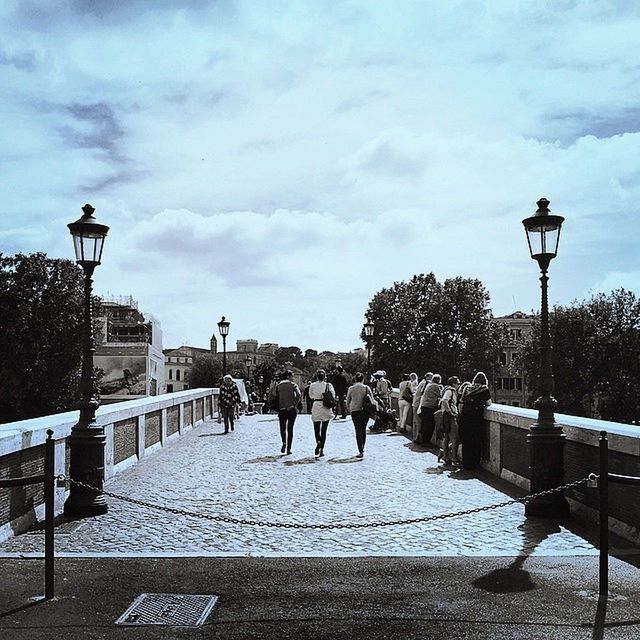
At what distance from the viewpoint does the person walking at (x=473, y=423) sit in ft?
47.1

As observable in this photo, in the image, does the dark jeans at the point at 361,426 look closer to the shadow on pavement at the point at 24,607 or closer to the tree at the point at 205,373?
the shadow on pavement at the point at 24,607

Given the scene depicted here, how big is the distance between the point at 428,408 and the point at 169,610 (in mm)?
13441

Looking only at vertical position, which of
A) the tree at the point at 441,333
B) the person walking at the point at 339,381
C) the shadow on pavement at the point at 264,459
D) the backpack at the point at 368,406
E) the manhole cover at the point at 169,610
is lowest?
the manhole cover at the point at 169,610

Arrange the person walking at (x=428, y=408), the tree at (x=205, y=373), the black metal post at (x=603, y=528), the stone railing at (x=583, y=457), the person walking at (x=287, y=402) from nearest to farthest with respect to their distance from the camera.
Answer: the black metal post at (x=603, y=528), the stone railing at (x=583, y=457), the person walking at (x=287, y=402), the person walking at (x=428, y=408), the tree at (x=205, y=373)

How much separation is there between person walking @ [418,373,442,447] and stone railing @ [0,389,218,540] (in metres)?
5.64

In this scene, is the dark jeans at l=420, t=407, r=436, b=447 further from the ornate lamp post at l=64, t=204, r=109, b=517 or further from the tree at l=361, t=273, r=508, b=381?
the tree at l=361, t=273, r=508, b=381

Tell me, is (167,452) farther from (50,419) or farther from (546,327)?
(546,327)

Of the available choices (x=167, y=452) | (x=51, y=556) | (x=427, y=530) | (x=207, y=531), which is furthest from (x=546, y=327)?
(x=167, y=452)

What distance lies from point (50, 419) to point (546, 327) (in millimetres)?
6012

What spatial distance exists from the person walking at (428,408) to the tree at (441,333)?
150 ft

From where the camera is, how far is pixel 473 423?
14414mm

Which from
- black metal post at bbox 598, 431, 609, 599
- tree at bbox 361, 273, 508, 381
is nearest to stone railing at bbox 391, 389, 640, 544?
black metal post at bbox 598, 431, 609, 599

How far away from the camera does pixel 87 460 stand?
32.7 feet

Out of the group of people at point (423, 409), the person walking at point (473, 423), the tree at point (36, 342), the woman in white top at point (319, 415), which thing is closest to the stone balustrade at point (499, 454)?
the person walking at point (473, 423)
